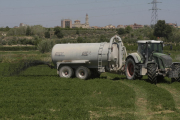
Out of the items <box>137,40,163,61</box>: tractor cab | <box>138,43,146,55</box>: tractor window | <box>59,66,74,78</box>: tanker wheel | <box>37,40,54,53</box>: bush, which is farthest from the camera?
<box>37,40,54,53</box>: bush

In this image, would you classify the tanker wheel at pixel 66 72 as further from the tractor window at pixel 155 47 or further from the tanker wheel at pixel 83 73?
the tractor window at pixel 155 47

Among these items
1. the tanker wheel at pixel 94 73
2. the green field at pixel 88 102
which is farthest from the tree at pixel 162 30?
the green field at pixel 88 102

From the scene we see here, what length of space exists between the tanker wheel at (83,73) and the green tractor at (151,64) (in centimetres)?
289

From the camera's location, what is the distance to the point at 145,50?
19.8 metres

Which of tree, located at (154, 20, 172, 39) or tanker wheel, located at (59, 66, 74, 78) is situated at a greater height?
tree, located at (154, 20, 172, 39)

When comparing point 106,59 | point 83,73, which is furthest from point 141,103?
point 83,73

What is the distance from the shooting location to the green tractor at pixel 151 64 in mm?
18266

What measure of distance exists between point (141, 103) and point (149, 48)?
7.19m

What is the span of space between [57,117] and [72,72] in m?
11.3

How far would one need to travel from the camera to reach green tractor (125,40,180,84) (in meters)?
18.3

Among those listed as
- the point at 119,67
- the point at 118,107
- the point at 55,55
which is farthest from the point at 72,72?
the point at 118,107

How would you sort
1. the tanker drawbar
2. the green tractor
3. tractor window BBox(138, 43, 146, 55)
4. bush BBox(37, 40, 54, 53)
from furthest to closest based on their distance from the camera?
bush BBox(37, 40, 54, 53) → the tanker drawbar → tractor window BBox(138, 43, 146, 55) → the green tractor

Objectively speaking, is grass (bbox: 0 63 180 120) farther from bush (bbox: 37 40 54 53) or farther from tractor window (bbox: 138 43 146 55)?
bush (bbox: 37 40 54 53)

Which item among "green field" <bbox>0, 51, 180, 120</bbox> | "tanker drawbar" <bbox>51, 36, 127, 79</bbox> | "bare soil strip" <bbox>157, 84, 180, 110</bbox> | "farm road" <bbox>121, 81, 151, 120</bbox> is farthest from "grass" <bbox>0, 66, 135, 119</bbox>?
"tanker drawbar" <bbox>51, 36, 127, 79</bbox>
